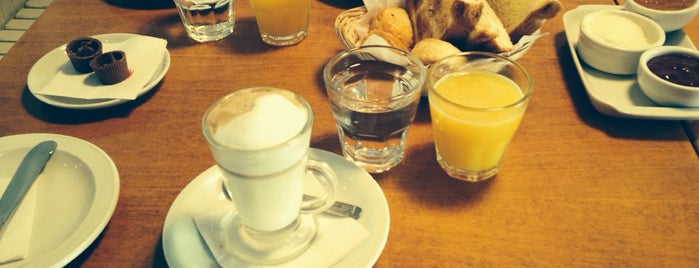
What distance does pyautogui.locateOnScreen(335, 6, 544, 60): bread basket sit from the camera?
81cm

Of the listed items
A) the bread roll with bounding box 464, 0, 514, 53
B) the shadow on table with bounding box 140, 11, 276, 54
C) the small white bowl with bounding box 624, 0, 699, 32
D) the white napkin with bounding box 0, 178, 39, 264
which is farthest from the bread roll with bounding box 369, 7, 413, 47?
the white napkin with bounding box 0, 178, 39, 264

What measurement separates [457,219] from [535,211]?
10 centimetres

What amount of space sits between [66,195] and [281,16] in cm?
48

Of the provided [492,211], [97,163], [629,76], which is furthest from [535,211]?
[97,163]

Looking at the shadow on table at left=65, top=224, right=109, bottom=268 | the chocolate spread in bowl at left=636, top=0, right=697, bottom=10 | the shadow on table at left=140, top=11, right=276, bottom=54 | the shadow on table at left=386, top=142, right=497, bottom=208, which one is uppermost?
the chocolate spread in bowl at left=636, top=0, right=697, bottom=10

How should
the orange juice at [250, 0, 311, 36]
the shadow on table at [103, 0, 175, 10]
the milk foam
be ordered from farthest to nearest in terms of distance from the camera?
the shadow on table at [103, 0, 175, 10] → the orange juice at [250, 0, 311, 36] → the milk foam

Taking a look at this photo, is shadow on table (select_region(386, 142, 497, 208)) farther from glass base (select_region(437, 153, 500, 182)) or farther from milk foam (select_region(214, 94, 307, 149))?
milk foam (select_region(214, 94, 307, 149))

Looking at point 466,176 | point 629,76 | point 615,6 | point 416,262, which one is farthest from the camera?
point 615,6

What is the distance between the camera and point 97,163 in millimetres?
691

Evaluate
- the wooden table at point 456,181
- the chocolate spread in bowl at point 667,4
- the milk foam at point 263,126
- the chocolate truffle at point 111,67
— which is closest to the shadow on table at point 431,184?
the wooden table at point 456,181

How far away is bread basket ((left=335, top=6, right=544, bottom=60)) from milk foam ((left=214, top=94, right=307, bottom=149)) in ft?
1.20

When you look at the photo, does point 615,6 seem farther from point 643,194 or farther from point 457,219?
point 457,219

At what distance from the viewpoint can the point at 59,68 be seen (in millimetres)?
899

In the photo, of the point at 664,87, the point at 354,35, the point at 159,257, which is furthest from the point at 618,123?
the point at 159,257
